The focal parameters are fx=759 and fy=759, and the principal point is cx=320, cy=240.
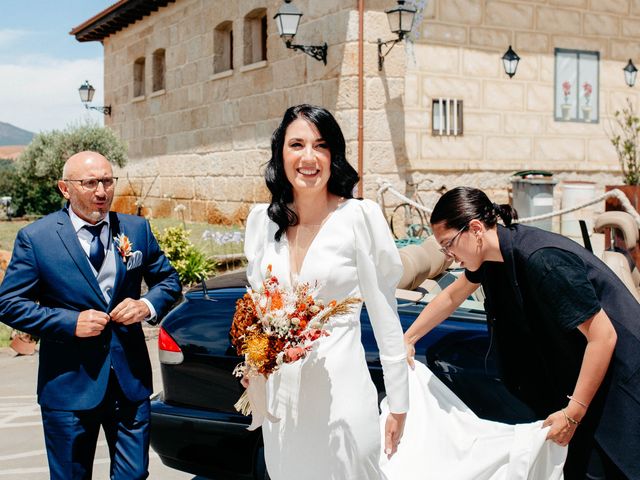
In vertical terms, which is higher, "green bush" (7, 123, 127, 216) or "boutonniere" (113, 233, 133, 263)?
"green bush" (7, 123, 127, 216)

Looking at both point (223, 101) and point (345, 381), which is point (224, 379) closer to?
point (345, 381)

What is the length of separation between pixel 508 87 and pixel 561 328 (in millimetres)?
12606

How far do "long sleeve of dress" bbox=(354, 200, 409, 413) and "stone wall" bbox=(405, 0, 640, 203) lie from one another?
11011 mm

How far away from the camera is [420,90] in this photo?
13.7 meters

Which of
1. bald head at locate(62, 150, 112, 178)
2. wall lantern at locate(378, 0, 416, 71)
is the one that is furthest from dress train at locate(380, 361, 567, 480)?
wall lantern at locate(378, 0, 416, 71)

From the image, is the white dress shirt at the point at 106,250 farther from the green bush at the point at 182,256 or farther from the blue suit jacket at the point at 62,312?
the green bush at the point at 182,256

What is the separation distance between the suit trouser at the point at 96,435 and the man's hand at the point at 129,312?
0.79 feet

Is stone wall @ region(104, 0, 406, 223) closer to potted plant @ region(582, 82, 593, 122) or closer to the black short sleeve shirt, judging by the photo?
potted plant @ region(582, 82, 593, 122)

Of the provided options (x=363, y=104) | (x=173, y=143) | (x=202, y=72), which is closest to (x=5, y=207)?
(x=173, y=143)

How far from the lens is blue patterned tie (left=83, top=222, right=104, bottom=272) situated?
3256mm

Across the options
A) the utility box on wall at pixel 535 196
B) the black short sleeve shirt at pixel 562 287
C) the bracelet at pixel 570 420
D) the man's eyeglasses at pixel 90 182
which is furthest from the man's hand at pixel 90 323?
the utility box on wall at pixel 535 196

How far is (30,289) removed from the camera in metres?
3.13

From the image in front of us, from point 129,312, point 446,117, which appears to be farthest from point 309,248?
point 446,117

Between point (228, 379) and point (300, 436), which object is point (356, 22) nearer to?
point (228, 379)
